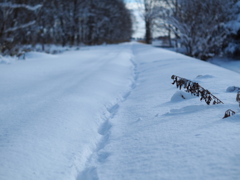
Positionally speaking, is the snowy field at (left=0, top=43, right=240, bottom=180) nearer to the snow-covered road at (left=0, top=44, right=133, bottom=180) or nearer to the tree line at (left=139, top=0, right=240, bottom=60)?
the snow-covered road at (left=0, top=44, right=133, bottom=180)

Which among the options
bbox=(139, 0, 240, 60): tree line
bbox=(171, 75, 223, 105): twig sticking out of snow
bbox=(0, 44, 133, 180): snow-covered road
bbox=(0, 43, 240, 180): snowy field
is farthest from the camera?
bbox=(139, 0, 240, 60): tree line

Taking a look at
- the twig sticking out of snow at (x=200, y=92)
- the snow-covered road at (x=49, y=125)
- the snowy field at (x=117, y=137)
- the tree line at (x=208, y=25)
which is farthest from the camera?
the tree line at (x=208, y=25)

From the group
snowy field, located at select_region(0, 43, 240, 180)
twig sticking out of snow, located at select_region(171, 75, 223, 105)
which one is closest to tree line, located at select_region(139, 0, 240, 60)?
snowy field, located at select_region(0, 43, 240, 180)

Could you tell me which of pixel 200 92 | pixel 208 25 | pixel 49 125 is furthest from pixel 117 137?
pixel 208 25

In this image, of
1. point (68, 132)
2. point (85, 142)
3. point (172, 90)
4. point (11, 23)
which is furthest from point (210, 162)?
point (11, 23)

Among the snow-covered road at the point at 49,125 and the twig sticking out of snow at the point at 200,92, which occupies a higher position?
the twig sticking out of snow at the point at 200,92

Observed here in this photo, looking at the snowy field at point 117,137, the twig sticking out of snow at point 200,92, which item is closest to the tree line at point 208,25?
the snowy field at point 117,137

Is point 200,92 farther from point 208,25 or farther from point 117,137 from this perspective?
point 208,25

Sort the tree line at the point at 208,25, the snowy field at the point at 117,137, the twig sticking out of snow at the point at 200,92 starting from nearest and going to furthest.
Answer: the snowy field at the point at 117,137, the twig sticking out of snow at the point at 200,92, the tree line at the point at 208,25

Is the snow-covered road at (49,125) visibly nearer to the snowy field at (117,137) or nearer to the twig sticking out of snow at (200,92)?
the snowy field at (117,137)

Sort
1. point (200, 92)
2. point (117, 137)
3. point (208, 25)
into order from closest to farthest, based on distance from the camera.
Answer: point (117, 137), point (200, 92), point (208, 25)

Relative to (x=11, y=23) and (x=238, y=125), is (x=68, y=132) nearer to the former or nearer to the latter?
(x=238, y=125)

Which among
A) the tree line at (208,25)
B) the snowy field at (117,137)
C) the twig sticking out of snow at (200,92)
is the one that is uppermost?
the tree line at (208,25)

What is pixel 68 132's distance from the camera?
1.49 m
